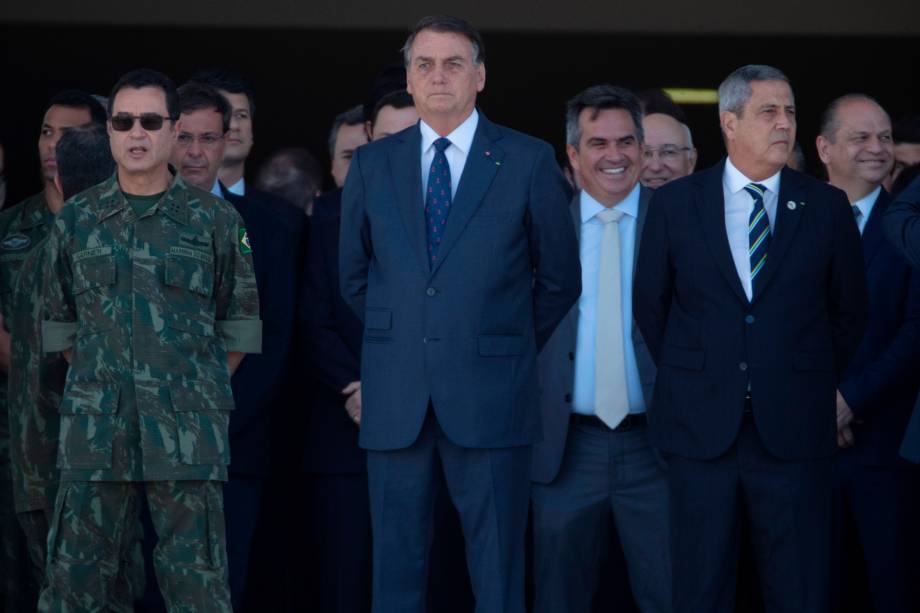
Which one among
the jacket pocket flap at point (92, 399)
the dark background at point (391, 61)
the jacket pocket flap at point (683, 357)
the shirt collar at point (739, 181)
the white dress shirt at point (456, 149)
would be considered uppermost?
the dark background at point (391, 61)

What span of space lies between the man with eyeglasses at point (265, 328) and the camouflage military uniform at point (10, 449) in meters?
0.53

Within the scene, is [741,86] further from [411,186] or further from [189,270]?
[189,270]

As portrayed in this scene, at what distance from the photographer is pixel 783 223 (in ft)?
15.7

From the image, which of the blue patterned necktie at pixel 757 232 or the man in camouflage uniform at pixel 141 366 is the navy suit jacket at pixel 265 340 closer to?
the man in camouflage uniform at pixel 141 366

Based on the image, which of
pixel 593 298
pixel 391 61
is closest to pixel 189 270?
pixel 593 298

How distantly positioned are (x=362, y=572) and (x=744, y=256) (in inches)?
67.3

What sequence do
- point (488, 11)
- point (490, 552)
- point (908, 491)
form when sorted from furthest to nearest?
point (488, 11) < point (908, 491) < point (490, 552)

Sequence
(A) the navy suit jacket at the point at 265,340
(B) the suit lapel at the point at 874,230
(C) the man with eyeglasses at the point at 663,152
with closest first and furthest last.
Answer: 1. (A) the navy suit jacket at the point at 265,340
2. (B) the suit lapel at the point at 874,230
3. (C) the man with eyeglasses at the point at 663,152

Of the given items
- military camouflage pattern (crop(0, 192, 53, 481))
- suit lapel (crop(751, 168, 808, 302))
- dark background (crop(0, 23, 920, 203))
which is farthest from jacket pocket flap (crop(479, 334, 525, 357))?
dark background (crop(0, 23, 920, 203))

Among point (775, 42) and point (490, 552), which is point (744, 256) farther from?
point (775, 42)

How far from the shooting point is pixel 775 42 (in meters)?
9.27

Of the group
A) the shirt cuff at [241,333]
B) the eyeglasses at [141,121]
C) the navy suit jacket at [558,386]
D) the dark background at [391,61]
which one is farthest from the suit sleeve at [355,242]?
the dark background at [391,61]

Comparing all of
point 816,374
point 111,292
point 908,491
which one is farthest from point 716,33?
point 111,292

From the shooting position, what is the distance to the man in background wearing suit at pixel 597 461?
5.15 metres
